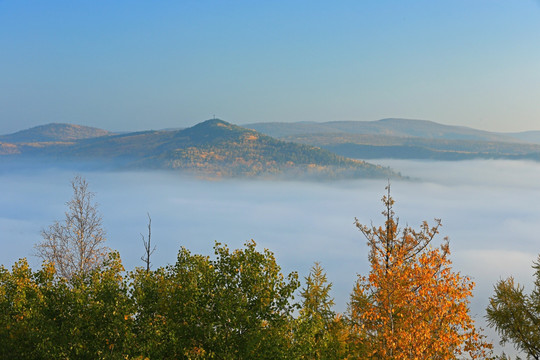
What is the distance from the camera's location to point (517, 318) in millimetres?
25266

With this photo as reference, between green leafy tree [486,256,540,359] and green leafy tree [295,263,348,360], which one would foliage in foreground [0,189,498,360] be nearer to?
green leafy tree [295,263,348,360]

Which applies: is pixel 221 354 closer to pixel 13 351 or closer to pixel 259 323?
pixel 259 323

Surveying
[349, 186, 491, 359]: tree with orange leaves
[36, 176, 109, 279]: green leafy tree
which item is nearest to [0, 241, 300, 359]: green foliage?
[349, 186, 491, 359]: tree with orange leaves

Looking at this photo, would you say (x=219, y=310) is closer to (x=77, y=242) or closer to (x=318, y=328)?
(x=318, y=328)

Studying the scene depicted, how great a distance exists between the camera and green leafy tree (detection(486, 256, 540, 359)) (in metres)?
24.9

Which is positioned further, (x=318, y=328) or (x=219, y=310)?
(x=318, y=328)

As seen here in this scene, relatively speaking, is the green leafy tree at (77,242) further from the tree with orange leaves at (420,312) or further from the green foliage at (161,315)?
the tree with orange leaves at (420,312)

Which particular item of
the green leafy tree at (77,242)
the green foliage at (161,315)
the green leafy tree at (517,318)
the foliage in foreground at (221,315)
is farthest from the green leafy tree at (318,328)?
the green leafy tree at (77,242)

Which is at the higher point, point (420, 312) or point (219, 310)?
point (219, 310)

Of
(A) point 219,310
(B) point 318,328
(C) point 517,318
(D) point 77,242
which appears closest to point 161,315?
(A) point 219,310

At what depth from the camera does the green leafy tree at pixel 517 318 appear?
81.7 ft

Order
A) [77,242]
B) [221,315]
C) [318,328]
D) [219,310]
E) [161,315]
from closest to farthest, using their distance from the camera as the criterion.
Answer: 1. [221,315]
2. [219,310]
3. [161,315]
4. [318,328]
5. [77,242]

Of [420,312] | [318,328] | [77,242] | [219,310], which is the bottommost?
[318,328]

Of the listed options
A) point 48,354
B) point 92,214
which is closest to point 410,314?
point 48,354
